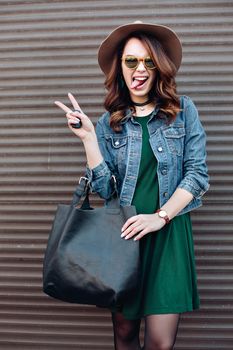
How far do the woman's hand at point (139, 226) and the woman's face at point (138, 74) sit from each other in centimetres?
62

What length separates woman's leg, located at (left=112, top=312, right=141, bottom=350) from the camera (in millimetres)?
2529

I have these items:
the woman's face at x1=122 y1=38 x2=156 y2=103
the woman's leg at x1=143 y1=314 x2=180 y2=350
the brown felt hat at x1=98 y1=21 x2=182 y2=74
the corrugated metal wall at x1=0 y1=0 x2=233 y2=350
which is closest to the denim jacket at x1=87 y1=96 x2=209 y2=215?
the woman's face at x1=122 y1=38 x2=156 y2=103

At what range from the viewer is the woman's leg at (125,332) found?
8.30ft

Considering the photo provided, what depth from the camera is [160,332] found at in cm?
229

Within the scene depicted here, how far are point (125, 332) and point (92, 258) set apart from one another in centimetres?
54

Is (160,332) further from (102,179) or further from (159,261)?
(102,179)

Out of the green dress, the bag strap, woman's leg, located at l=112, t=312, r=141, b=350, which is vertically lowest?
woman's leg, located at l=112, t=312, r=141, b=350

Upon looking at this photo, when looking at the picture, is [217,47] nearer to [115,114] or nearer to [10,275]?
[115,114]

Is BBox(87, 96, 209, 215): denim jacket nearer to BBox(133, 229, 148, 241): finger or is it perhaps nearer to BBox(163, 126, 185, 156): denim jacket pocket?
BBox(163, 126, 185, 156): denim jacket pocket

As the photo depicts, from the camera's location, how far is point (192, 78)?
326 centimetres

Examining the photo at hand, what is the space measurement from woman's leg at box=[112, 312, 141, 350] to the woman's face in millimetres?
1133

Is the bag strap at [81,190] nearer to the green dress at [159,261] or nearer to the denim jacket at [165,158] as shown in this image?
the denim jacket at [165,158]

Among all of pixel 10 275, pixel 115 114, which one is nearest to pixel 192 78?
pixel 115 114

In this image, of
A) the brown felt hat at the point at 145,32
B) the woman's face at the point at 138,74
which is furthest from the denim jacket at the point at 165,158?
the brown felt hat at the point at 145,32
